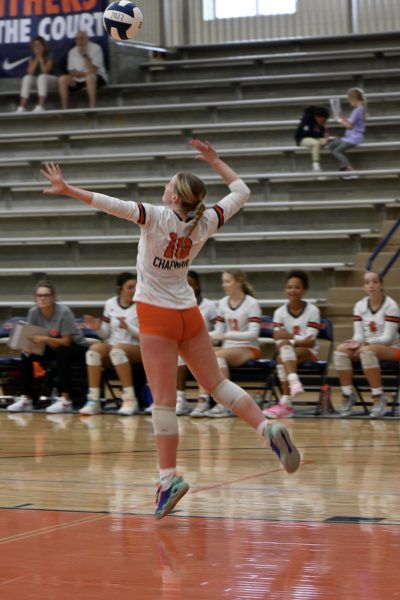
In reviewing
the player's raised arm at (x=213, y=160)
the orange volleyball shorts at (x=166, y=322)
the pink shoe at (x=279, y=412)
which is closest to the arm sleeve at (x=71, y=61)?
the pink shoe at (x=279, y=412)

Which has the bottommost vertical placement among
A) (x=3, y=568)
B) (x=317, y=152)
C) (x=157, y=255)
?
(x=3, y=568)

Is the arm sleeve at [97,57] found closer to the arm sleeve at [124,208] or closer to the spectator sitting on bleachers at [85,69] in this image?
the spectator sitting on bleachers at [85,69]

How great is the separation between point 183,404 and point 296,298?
1.50 metres

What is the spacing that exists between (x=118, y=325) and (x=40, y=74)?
741 cm

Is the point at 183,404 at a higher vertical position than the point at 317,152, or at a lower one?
lower

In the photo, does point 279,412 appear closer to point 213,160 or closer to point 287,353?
point 287,353

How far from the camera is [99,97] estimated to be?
53.8 ft

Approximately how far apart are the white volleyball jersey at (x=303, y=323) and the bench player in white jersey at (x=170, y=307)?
490 centimetres

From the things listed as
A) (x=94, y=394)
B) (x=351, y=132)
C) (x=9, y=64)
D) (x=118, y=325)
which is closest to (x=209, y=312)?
(x=118, y=325)

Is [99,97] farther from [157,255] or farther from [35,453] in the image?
[157,255]

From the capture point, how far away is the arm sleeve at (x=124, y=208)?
4.66 meters

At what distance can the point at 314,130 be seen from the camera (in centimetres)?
1371

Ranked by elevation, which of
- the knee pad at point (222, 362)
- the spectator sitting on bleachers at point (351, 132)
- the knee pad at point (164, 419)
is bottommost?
the knee pad at point (222, 362)

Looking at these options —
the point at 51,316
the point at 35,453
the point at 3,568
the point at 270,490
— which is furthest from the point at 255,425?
the point at 51,316
